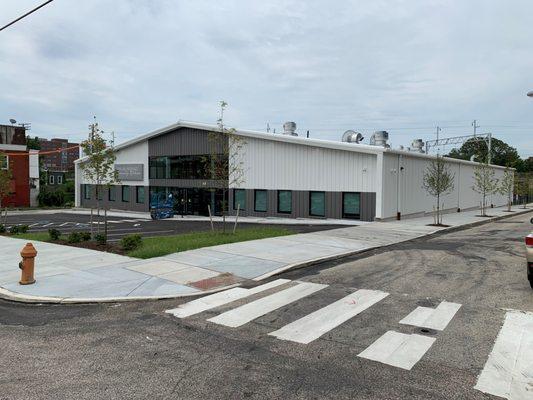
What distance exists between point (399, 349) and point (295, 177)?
24.7 meters

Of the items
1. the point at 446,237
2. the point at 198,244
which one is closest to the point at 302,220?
the point at 446,237

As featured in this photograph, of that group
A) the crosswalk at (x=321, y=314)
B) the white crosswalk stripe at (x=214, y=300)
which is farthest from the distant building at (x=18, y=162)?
the crosswalk at (x=321, y=314)

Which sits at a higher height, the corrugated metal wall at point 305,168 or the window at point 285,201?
the corrugated metal wall at point 305,168

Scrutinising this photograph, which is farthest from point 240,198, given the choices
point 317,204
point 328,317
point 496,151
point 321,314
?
point 496,151

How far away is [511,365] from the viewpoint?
17.0 feet

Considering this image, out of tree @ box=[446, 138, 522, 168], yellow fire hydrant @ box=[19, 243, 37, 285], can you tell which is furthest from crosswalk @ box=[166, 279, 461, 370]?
tree @ box=[446, 138, 522, 168]

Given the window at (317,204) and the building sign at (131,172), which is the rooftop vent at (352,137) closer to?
the window at (317,204)

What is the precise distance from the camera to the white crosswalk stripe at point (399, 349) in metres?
5.34

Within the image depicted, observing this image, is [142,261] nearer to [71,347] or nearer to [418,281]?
[71,347]

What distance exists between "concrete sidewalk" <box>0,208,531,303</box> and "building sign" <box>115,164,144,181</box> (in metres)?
25.6

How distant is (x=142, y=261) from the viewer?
1190 centimetres

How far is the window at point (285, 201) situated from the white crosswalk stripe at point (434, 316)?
22951mm

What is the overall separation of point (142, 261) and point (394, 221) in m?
18.4

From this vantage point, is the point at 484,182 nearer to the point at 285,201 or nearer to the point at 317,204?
the point at 317,204
